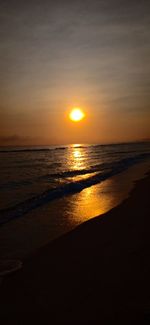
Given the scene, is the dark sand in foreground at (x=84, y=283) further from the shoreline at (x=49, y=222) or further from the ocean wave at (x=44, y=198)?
the ocean wave at (x=44, y=198)

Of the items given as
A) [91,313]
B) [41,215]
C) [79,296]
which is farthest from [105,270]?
[41,215]

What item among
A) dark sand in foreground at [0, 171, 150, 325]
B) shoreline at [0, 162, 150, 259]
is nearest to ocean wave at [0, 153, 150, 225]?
shoreline at [0, 162, 150, 259]

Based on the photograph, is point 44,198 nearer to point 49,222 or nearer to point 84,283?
point 49,222

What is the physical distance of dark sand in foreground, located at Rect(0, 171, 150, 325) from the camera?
4.06 m

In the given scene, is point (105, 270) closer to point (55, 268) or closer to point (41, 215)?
point (55, 268)

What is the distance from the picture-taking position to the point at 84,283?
4.92 m

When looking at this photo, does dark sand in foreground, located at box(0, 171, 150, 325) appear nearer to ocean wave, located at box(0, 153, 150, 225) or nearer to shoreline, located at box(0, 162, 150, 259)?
shoreline, located at box(0, 162, 150, 259)

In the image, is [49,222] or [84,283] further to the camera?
[49,222]

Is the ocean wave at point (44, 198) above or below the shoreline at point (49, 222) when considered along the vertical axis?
above

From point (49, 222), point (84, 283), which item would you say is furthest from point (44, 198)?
point (84, 283)

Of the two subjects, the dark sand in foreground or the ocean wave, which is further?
the ocean wave

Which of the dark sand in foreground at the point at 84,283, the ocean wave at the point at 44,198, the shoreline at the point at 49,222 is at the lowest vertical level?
the dark sand in foreground at the point at 84,283

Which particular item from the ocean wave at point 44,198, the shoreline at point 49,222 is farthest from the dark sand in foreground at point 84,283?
the ocean wave at point 44,198

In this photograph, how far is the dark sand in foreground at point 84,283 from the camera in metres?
4.06
